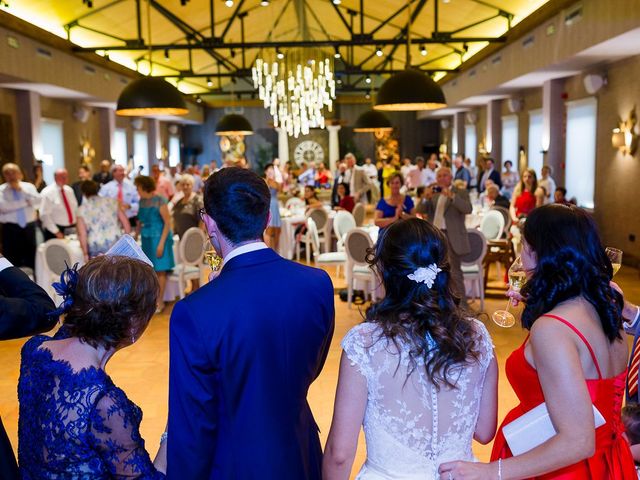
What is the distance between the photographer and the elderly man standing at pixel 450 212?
6.51 metres

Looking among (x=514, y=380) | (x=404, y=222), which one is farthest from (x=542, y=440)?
(x=404, y=222)

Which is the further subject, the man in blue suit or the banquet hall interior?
the banquet hall interior


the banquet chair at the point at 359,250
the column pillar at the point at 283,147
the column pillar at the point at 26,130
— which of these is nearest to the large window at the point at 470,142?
the column pillar at the point at 283,147

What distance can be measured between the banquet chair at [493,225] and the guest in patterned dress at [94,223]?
4.53m

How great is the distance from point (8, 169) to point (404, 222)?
22.2 ft

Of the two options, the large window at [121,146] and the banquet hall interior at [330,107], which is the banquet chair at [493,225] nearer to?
the banquet hall interior at [330,107]

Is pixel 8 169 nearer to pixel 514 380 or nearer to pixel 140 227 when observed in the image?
pixel 140 227

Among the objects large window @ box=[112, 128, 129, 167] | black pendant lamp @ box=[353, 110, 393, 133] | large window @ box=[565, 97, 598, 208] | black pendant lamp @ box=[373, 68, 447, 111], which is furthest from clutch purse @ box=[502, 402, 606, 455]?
large window @ box=[112, 128, 129, 167]

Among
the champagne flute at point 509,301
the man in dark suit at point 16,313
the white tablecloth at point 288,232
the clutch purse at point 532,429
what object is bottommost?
the white tablecloth at point 288,232

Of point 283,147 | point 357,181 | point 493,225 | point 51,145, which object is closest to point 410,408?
point 493,225

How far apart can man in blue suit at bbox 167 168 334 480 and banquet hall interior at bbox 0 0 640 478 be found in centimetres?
9

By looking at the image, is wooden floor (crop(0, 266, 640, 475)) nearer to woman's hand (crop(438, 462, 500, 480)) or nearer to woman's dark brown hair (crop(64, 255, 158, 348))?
woman's hand (crop(438, 462, 500, 480))

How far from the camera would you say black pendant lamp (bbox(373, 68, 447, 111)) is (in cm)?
577

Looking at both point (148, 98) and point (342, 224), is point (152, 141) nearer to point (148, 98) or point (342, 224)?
point (342, 224)
